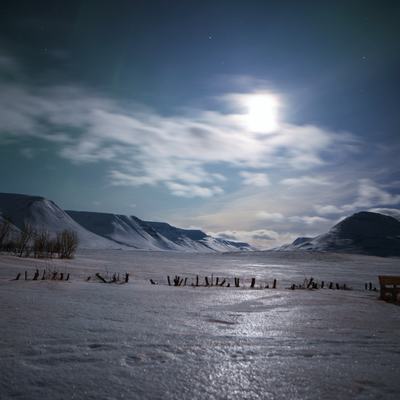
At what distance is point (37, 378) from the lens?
3.65m

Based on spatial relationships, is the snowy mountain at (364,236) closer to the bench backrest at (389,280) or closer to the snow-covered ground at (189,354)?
the bench backrest at (389,280)

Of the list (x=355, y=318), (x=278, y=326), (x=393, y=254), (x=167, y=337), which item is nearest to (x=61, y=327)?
(x=167, y=337)

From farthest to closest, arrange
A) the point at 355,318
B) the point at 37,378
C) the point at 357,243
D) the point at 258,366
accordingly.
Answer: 1. the point at 357,243
2. the point at 355,318
3. the point at 258,366
4. the point at 37,378

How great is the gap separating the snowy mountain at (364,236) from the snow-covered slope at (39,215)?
10448 centimetres

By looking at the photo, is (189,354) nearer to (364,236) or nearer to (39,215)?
(39,215)

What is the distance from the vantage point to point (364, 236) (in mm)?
153250

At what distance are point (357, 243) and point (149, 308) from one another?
156849 millimetres

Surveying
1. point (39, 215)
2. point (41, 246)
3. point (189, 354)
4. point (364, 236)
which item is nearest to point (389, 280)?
point (189, 354)

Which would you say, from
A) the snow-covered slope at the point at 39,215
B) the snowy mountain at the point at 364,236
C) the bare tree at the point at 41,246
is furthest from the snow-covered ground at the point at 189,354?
the snow-covered slope at the point at 39,215

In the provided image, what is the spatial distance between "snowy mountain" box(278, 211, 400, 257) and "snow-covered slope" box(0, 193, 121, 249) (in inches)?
4113

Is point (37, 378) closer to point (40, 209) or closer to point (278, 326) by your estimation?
point (278, 326)

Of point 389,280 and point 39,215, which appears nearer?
point 389,280

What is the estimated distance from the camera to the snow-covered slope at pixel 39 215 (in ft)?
476

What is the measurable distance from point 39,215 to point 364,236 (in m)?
148
